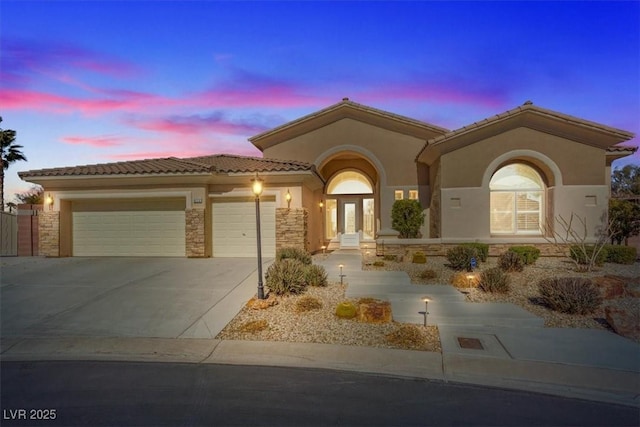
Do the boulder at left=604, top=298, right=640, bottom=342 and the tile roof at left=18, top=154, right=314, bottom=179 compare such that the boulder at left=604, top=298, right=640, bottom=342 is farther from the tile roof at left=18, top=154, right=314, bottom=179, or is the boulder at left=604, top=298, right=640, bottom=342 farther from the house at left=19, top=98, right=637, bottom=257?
the tile roof at left=18, top=154, right=314, bottom=179

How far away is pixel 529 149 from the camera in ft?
48.1

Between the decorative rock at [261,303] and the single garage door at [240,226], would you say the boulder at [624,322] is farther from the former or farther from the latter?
the single garage door at [240,226]

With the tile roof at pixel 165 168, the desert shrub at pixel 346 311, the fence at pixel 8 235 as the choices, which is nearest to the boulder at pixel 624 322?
the desert shrub at pixel 346 311

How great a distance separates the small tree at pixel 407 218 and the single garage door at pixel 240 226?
511 cm

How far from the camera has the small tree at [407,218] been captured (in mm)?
15469

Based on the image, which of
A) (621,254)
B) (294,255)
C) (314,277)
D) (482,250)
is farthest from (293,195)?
(621,254)

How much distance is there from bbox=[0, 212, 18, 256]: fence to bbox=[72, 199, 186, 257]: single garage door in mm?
2800

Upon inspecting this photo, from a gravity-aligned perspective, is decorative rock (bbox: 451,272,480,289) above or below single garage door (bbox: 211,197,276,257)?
below

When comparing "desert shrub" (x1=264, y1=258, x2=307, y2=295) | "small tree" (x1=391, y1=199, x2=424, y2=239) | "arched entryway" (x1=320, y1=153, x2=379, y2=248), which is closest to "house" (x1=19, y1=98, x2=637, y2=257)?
"small tree" (x1=391, y1=199, x2=424, y2=239)

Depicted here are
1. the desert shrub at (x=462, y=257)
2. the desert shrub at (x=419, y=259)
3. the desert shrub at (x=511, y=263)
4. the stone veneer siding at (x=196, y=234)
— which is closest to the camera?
the desert shrub at (x=511, y=263)

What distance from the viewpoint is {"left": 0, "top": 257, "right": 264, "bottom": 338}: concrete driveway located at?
7.08m

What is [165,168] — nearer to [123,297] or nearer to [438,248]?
[123,297]

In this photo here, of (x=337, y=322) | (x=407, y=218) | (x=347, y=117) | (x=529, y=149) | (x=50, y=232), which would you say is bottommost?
(x=337, y=322)

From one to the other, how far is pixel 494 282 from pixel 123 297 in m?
8.83
